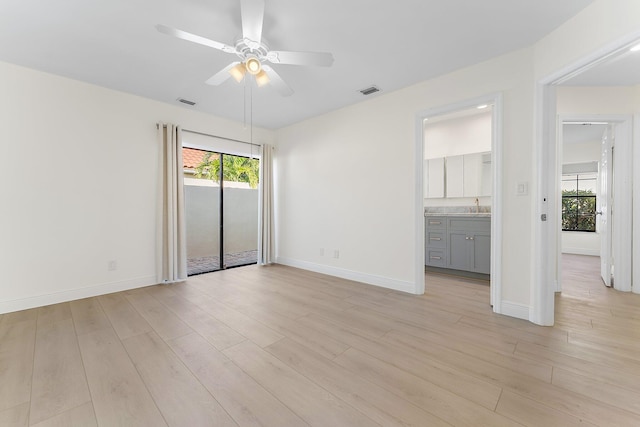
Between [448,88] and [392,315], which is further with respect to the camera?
[448,88]

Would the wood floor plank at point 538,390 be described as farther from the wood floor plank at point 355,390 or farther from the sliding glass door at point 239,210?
the sliding glass door at point 239,210

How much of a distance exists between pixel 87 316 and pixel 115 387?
1523 millimetres

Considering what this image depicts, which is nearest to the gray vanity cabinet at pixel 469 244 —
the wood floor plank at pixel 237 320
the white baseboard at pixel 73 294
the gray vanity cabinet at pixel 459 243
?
the gray vanity cabinet at pixel 459 243

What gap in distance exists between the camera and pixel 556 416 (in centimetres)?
131

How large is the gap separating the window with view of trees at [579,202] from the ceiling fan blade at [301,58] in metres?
7.41

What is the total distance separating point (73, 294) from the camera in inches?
120

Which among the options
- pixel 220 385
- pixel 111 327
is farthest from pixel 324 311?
pixel 111 327

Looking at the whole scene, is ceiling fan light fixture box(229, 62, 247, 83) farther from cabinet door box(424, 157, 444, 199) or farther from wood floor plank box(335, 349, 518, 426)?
cabinet door box(424, 157, 444, 199)

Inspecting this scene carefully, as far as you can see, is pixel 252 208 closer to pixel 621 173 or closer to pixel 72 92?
pixel 72 92

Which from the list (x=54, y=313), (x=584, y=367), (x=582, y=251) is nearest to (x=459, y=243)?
(x=584, y=367)

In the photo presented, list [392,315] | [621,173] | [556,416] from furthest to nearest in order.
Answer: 1. [621,173]
2. [392,315]
3. [556,416]

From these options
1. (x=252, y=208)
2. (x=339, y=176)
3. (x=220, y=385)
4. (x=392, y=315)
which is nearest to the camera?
(x=220, y=385)

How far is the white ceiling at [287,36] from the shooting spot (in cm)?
195

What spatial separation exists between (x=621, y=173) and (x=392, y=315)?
367 cm
